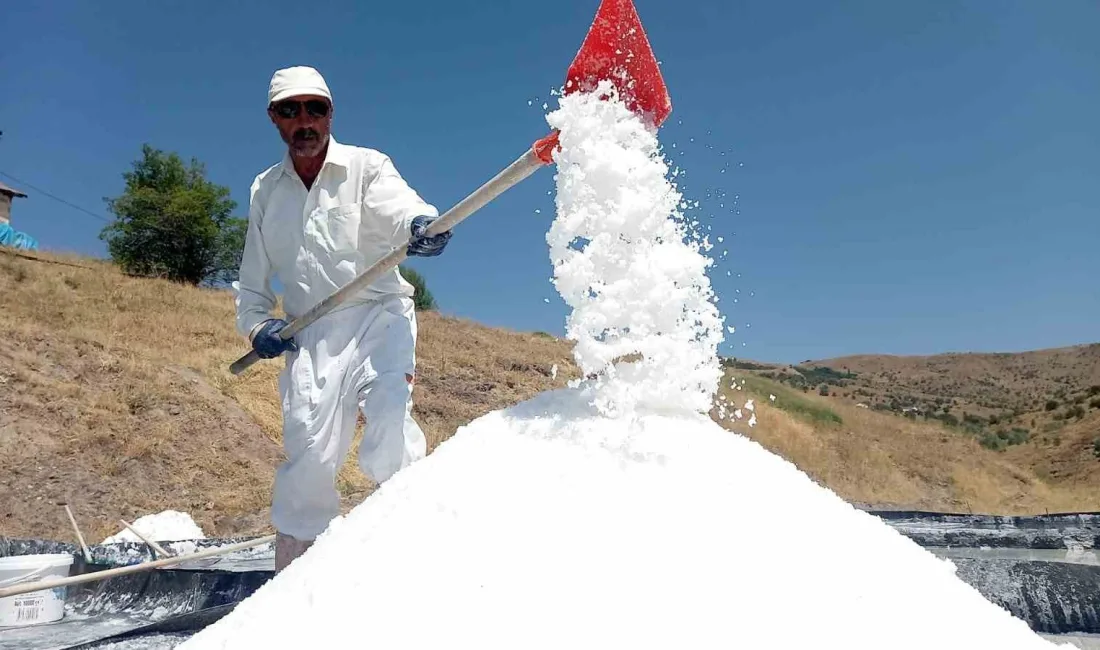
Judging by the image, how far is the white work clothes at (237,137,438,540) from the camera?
2.03 meters

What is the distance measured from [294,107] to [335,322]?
66cm

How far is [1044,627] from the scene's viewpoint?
1.97 meters

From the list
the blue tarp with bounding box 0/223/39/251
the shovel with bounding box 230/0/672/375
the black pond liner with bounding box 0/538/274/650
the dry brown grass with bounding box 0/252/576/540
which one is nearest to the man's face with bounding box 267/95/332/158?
the shovel with bounding box 230/0/672/375

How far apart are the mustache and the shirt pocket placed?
22 centimetres

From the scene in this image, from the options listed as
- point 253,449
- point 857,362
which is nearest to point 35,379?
point 253,449

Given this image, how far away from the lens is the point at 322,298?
7.07 feet

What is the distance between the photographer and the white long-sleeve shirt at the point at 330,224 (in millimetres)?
2127

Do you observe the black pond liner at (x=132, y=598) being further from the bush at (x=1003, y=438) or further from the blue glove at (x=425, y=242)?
the bush at (x=1003, y=438)

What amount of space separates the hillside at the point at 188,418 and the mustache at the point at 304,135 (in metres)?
1.03

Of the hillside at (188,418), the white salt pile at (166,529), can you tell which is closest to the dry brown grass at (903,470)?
the hillside at (188,418)

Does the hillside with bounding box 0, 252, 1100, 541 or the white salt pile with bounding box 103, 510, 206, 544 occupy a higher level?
the hillside with bounding box 0, 252, 1100, 541

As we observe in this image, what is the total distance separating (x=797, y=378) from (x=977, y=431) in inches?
413

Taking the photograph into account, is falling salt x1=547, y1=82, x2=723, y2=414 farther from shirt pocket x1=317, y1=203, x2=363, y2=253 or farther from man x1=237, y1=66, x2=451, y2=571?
shirt pocket x1=317, y1=203, x2=363, y2=253

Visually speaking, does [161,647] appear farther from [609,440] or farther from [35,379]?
[35,379]
